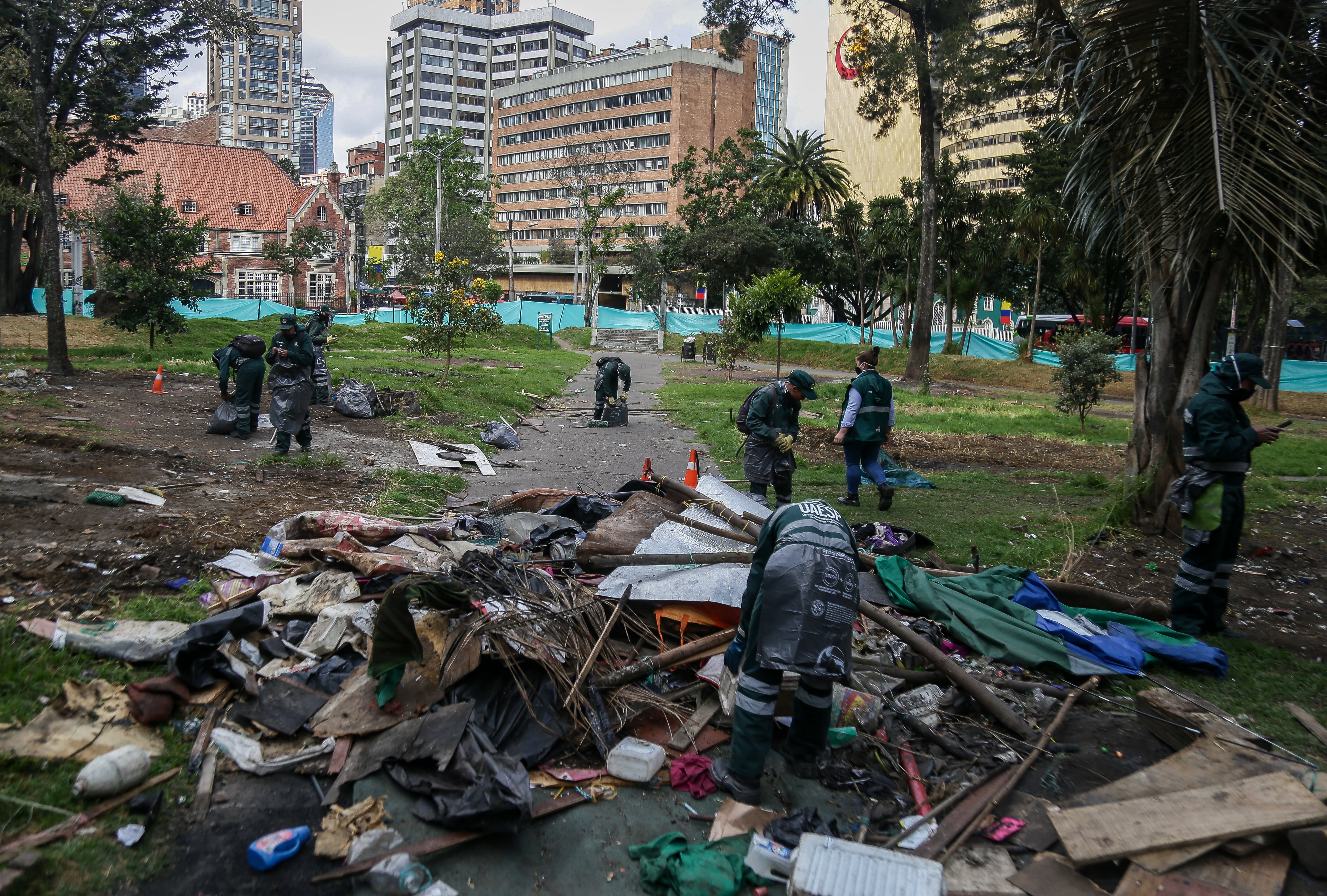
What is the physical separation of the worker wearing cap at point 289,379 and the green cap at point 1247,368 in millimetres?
9195

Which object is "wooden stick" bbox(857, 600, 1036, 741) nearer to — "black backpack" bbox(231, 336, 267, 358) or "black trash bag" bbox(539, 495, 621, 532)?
"black trash bag" bbox(539, 495, 621, 532)

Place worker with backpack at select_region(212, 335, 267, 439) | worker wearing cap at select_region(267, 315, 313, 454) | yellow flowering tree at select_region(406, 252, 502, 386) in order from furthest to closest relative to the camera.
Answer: yellow flowering tree at select_region(406, 252, 502, 386), worker with backpack at select_region(212, 335, 267, 439), worker wearing cap at select_region(267, 315, 313, 454)

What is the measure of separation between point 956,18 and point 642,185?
3002 inches

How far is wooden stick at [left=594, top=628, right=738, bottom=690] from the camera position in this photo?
4.65 m

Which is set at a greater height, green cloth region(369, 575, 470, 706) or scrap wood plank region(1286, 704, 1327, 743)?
green cloth region(369, 575, 470, 706)

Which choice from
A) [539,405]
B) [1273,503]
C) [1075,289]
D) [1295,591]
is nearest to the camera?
[1295,591]

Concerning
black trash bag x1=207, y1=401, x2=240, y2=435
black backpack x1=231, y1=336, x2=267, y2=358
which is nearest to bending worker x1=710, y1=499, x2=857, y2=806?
black backpack x1=231, y1=336, x2=267, y2=358

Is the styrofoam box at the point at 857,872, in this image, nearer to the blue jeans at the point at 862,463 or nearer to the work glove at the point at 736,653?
the work glove at the point at 736,653

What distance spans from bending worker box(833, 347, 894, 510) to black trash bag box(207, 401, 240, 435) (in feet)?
26.3

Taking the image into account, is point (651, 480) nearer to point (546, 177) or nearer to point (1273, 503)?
point (1273, 503)

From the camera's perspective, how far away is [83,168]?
195 ft

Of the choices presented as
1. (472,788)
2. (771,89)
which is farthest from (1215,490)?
(771,89)

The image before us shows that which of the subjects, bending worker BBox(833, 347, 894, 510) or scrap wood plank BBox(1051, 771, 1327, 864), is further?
bending worker BBox(833, 347, 894, 510)

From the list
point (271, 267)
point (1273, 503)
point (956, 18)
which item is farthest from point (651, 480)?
point (271, 267)
